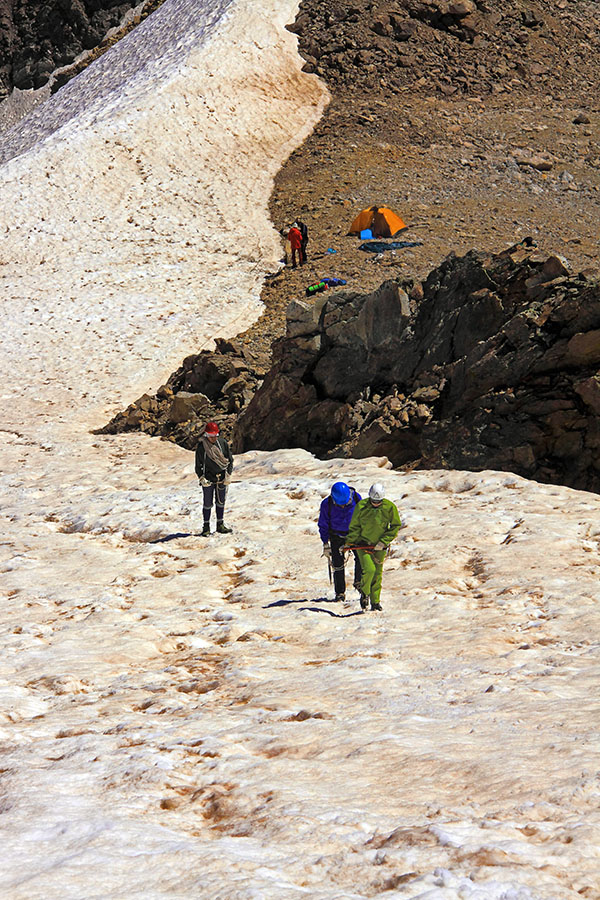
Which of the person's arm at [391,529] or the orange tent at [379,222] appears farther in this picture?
the orange tent at [379,222]

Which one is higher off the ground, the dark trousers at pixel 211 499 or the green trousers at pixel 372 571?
the green trousers at pixel 372 571

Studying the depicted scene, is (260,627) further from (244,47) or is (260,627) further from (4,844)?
(244,47)

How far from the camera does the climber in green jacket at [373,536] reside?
32.0 ft

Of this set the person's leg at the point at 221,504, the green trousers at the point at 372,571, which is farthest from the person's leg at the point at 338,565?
the person's leg at the point at 221,504

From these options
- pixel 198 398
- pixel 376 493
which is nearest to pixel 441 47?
pixel 198 398

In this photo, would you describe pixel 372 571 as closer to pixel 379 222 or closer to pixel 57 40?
pixel 379 222

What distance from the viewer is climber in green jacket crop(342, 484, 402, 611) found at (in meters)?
9.76

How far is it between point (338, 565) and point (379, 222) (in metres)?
26.5

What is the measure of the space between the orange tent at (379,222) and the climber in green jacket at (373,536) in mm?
26170

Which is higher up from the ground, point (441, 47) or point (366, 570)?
point (441, 47)

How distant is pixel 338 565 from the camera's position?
1027 cm

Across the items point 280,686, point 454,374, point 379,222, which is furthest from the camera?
point 379,222

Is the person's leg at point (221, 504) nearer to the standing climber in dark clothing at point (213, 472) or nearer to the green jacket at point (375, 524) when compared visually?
the standing climber in dark clothing at point (213, 472)

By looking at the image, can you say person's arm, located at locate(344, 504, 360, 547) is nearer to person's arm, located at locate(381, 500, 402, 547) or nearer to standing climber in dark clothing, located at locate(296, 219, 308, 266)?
person's arm, located at locate(381, 500, 402, 547)
